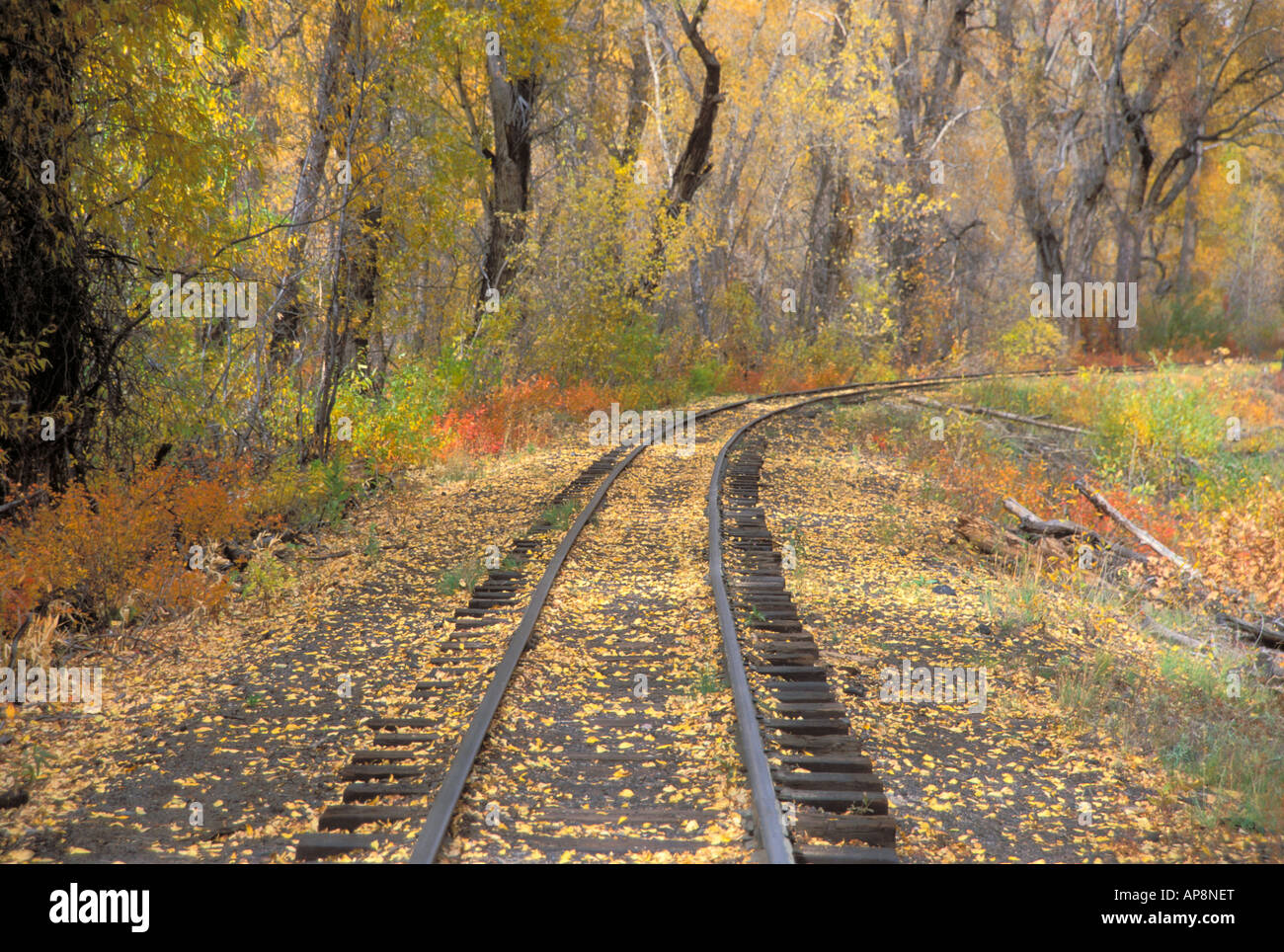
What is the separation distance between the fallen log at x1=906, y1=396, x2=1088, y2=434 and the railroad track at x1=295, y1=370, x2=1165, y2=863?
1090 centimetres

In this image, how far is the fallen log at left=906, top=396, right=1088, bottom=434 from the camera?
53.6ft

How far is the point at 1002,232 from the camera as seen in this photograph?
47.1 meters

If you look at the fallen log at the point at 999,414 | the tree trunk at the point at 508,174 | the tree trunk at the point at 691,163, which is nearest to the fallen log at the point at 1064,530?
the fallen log at the point at 999,414

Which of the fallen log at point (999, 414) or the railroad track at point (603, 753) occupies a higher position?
the fallen log at point (999, 414)

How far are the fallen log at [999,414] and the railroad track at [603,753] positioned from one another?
35.8 ft

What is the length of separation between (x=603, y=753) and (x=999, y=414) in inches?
589

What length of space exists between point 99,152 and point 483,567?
4349 millimetres

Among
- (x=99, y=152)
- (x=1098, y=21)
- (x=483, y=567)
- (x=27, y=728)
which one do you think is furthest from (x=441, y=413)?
(x=1098, y=21)

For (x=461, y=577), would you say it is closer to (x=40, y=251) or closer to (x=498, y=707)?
(x=498, y=707)

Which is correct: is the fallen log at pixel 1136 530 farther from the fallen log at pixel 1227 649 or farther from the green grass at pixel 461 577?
the green grass at pixel 461 577

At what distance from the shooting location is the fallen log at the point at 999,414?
16.3m

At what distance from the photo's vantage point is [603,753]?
4773 millimetres

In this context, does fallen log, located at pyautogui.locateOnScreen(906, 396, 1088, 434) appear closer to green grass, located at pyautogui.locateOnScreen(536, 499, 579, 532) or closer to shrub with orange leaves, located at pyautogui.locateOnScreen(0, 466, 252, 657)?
green grass, located at pyautogui.locateOnScreen(536, 499, 579, 532)

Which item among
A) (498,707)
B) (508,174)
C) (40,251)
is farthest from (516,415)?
(498,707)
